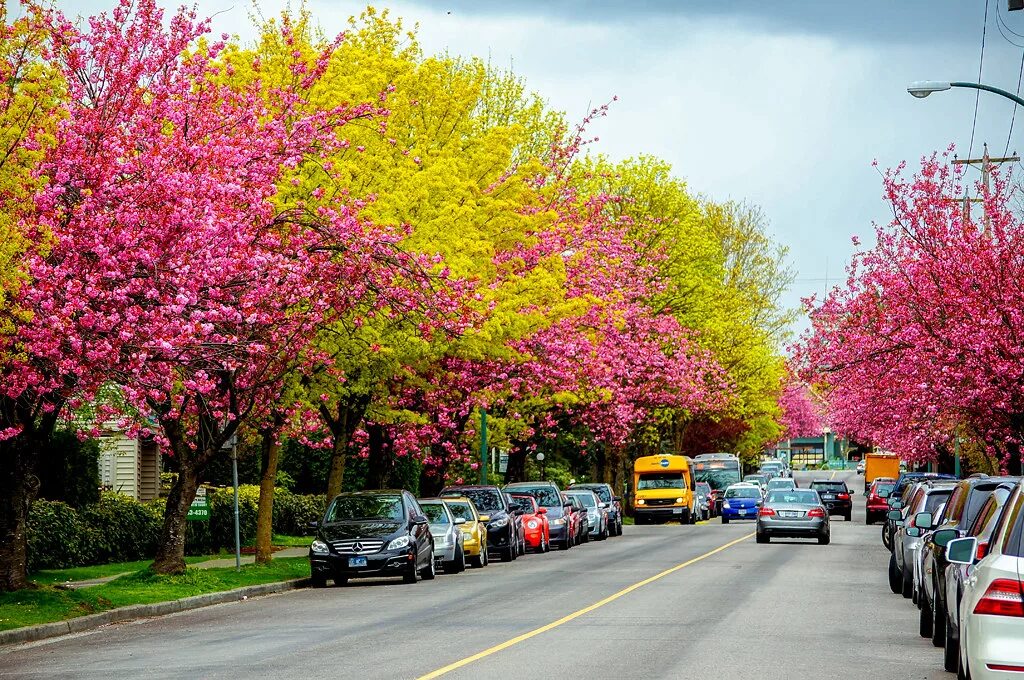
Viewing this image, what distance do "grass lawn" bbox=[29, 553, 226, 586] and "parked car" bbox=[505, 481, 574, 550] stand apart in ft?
39.2

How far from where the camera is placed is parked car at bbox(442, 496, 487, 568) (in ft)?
103

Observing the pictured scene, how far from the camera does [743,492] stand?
6562 cm

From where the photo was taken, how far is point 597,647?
14.9 m

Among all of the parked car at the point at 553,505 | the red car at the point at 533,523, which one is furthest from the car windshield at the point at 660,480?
the red car at the point at 533,523

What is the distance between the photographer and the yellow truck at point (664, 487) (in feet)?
201

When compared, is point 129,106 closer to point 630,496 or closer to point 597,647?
point 597,647

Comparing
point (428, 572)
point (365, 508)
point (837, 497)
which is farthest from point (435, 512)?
point (837, 497)

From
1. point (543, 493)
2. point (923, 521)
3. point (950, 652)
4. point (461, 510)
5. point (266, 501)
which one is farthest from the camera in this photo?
point (543, 493)

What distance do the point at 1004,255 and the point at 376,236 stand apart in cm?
1776

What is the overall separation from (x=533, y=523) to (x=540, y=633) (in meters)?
21.9

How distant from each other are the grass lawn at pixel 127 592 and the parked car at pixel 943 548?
1036 centimetres

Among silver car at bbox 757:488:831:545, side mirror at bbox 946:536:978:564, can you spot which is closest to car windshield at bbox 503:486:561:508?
silver car at bbox 757:488:831:545

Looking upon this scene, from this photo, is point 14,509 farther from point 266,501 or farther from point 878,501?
point 878,501

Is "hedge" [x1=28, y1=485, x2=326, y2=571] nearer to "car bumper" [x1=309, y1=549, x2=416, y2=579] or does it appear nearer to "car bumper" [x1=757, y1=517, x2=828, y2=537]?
"car bumper" [x1=309, y1=549, x2=416, y2=579]
